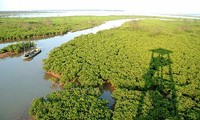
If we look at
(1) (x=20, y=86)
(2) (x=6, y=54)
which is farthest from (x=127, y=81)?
(2) (x=6, y=54)

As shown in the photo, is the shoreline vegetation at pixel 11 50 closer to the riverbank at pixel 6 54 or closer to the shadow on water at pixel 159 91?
the riverbank at pixel 6 54

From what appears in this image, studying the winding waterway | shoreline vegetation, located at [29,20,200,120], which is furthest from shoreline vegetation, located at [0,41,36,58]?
shoreline vegetation, located at [29,20,200,120]

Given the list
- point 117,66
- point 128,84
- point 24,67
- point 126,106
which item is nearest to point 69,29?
point 24,67

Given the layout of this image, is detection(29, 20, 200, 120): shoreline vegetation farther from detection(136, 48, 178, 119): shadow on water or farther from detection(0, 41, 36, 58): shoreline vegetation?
Answer: detection(0, 41, 36, 58): shoreline vegetation

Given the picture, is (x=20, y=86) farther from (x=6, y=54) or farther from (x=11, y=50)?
(x=11, y=50)

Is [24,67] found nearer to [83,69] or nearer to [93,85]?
[83,69]

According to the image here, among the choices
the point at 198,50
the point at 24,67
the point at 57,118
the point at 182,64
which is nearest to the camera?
the point at 57,118

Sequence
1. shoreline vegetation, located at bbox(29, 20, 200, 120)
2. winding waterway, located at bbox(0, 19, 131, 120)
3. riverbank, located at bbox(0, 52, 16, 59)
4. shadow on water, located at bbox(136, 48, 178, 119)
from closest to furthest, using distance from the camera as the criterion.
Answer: shadow on water, located at bbox(136, 48, 178, 119)
shoreline vegetation, located at bbox(29, 20, 200, 120)
winding waterway, located at bbox(0, 19, 131, 120)
riverbank, located at bbox(0, 52, 16, 59)
